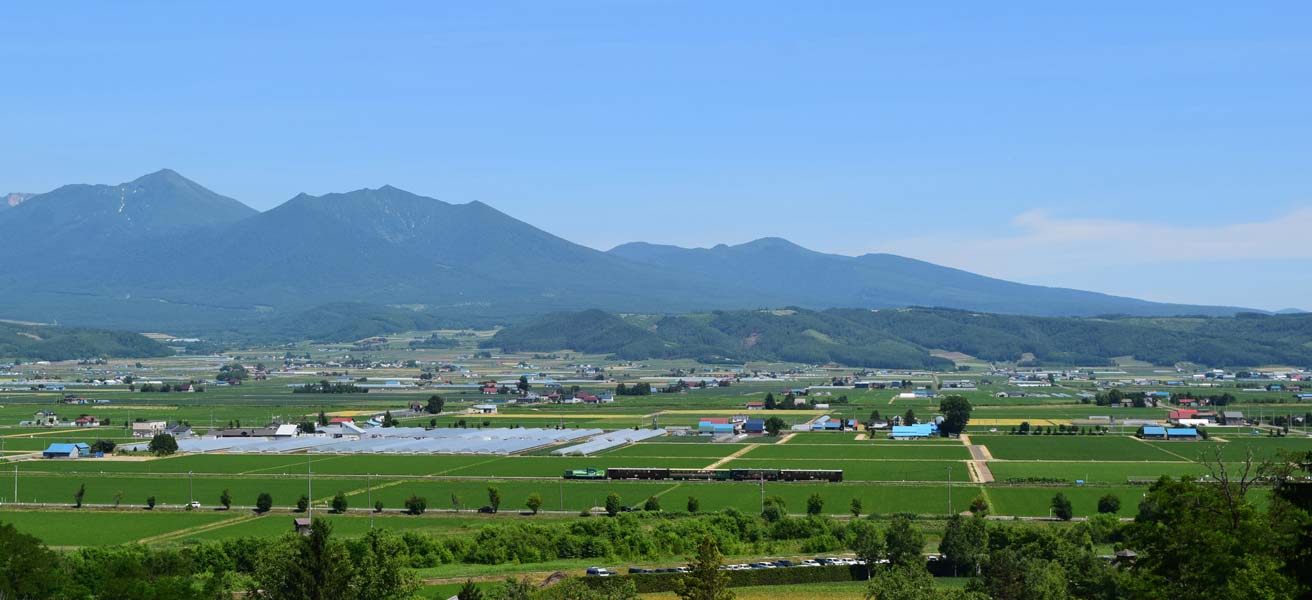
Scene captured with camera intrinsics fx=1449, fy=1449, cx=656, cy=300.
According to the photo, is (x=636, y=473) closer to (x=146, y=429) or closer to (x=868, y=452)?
(x=868, y=452)

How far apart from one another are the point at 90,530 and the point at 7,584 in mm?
15268

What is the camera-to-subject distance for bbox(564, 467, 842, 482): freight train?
178ft

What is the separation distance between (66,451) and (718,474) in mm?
29294

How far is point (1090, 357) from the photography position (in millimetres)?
198250

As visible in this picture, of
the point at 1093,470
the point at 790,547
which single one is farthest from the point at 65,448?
the point at 1093,470

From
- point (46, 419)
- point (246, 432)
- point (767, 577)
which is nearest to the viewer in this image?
point (767, 577)

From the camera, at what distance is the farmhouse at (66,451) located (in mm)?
63156

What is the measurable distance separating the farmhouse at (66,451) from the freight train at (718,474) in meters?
23.5

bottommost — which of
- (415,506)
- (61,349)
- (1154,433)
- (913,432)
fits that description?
(415,506)

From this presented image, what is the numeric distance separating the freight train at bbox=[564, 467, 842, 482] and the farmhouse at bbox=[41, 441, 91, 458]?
925 inches

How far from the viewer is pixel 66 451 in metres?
63.4

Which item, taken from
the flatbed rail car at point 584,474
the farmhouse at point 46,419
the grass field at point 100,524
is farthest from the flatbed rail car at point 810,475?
the farmhouse at point 46,419

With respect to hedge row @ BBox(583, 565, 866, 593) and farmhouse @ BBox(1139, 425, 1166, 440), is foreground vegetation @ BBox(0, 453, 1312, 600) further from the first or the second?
farmhouse @ BBox(1139, 425, 1166, 440)

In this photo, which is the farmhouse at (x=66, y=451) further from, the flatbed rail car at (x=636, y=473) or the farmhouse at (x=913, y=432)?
the farmhouse at (x=913, y=432)
